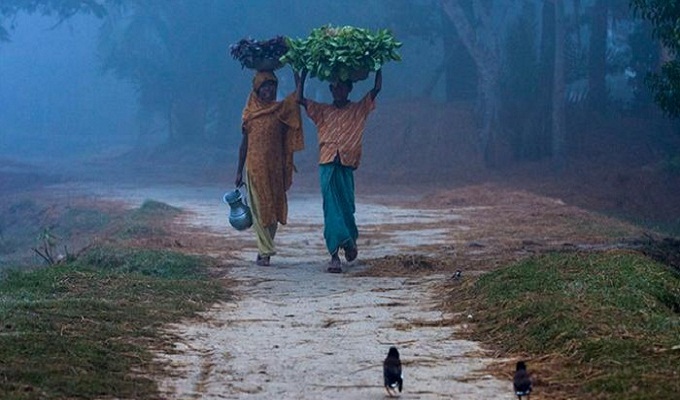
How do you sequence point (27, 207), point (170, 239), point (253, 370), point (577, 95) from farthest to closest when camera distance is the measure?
point (577, 95)
point (27, 207)
point (170, 239)
point (253, 370)

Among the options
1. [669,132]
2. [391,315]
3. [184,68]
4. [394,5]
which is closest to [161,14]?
[184,68]

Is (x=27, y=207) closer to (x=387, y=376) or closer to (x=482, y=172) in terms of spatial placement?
(x=482, y=172)

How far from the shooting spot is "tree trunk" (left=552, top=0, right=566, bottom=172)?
29.4 meters

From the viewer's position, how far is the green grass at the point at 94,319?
5973 mm

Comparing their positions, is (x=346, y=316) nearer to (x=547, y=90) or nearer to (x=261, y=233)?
(x=261, y=233)

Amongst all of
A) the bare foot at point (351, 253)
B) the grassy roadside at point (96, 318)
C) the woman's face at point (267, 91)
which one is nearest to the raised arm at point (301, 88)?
the woman's face at point (267, 91)

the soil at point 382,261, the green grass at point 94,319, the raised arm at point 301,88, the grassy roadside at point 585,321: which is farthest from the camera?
the raised arm at point 301,88

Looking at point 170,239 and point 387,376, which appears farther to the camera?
point 170,239

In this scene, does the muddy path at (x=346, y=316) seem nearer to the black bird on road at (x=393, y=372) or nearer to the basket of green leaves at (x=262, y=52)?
the black bird on road at (x=393, y=372)

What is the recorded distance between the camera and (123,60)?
4588 centimetres

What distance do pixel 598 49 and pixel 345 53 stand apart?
2199cm

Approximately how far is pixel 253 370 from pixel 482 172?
84.4 ft

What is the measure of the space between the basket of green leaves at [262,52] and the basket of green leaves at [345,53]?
420 mm

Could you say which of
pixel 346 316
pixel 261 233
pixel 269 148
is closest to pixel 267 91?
pixel 269 148
